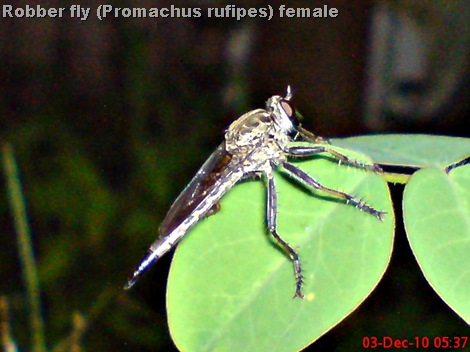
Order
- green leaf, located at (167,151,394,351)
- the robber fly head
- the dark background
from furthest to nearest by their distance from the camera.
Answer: the dark background < the robber fly head < green leaf, located at (167,151,394,351)

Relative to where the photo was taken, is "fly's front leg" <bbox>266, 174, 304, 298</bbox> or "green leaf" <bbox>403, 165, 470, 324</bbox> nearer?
"green leaf" <bbox>403, 165, 470, 324</bbox>

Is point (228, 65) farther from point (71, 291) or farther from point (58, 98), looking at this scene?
point (71, 291)

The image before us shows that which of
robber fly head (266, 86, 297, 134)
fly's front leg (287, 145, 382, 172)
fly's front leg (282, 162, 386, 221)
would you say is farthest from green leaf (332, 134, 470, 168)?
robber fly head (266, 86, 297, 134)

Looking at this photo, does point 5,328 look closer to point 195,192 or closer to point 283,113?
point 195,192
